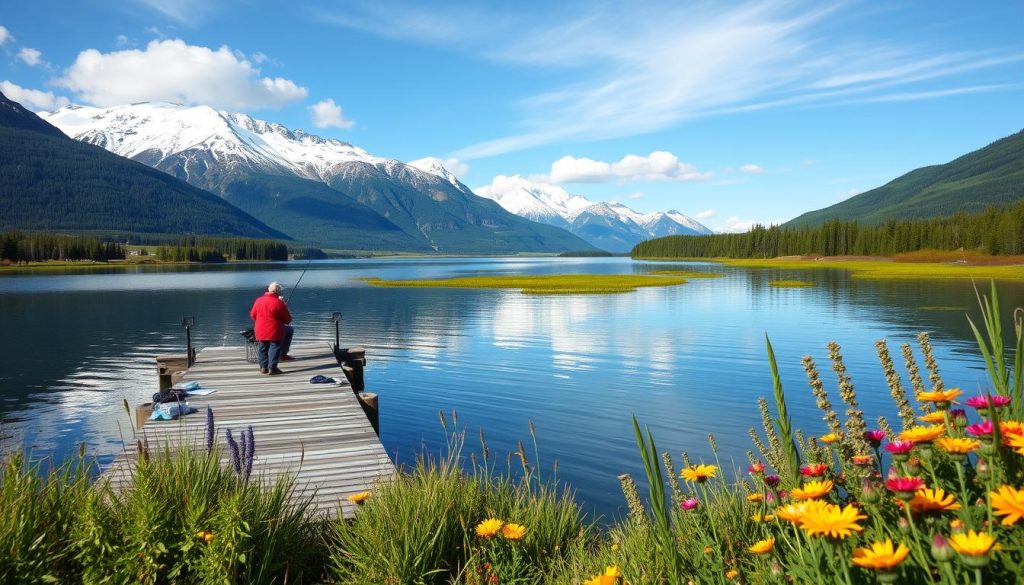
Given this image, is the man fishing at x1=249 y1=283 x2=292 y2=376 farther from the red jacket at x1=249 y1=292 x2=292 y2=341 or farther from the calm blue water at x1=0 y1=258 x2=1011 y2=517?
the calm blue water at x1=0 y1=258 x2=1011 y2=517

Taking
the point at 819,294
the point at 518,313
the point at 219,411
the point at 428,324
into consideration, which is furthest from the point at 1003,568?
the point at 819,294

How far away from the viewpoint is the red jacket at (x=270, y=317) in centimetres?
1691

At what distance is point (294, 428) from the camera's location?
11688 millimetres

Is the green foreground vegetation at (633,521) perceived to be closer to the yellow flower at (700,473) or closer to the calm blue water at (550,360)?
the yellow flower at (700,473)

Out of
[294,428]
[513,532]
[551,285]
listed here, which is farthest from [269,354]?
[551,285]

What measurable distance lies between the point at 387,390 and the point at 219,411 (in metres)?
9.94

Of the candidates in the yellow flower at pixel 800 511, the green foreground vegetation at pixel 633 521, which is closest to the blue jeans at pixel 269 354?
the green foreground vegetation at pixel 633 521

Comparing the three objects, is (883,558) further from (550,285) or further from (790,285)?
(790,285)

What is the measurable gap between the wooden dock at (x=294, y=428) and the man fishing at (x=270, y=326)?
1.33 ft

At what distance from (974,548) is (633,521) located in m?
4.17

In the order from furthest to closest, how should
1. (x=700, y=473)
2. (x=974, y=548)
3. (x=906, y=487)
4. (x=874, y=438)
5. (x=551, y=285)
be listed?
1. (x=551, y=285)
2. (x=700, y=473)
3. (x=874, y=438)
4. (x=906, y=487)
5. (x=974, y=548)

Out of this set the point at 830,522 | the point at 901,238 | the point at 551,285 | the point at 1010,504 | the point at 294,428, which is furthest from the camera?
the point at 901,238

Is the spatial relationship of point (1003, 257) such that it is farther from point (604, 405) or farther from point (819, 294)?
point (604, 405)

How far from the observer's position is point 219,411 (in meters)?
13.0
